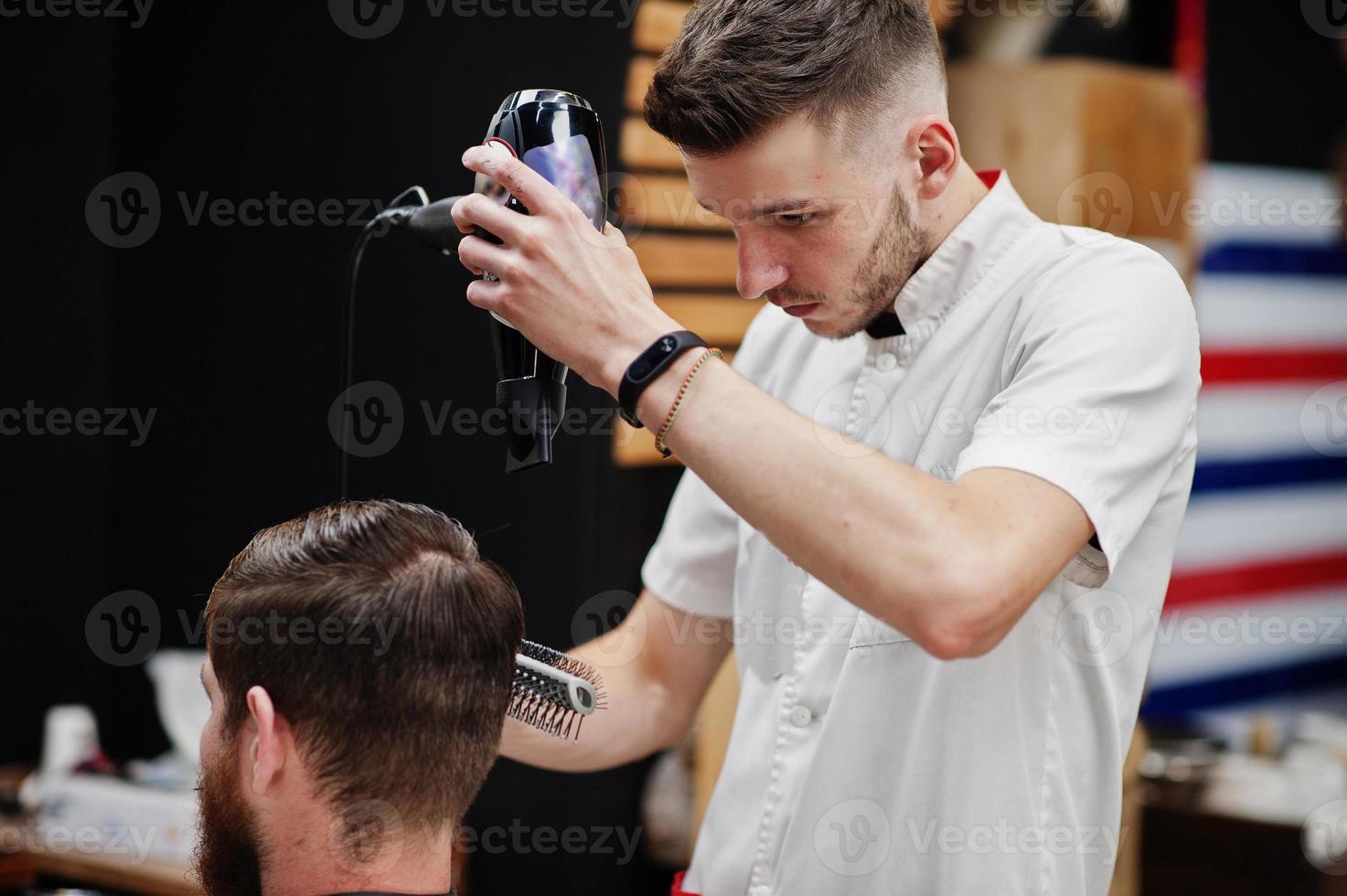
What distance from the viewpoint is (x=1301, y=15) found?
5.11 meters

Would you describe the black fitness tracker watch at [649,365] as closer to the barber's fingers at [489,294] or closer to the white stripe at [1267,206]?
the barber's fingers at [489,294]

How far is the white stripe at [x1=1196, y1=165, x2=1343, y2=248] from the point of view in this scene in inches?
188

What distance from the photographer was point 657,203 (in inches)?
123

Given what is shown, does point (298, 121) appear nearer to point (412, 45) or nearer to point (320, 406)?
point (412, 45)

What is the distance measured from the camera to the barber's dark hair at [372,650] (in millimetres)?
1270

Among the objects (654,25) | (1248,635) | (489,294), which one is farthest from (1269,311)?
(489,294)

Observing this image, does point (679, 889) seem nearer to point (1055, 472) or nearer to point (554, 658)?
point (554, 658)

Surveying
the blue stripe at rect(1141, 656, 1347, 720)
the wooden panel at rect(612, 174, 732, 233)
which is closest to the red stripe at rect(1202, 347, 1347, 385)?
the blue stripe at rect(1141, 656, 1347, 720)

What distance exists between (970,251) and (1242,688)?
13.4 ft

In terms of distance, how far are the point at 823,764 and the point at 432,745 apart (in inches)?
20.6

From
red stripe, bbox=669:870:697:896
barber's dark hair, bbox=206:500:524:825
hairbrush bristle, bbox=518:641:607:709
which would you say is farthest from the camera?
red stripe, bbox=669:870:697:896

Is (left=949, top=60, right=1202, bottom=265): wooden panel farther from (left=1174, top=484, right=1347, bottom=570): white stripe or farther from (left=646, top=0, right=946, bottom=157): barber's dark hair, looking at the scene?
(left=646, top=0, right=946, bottom=157): barber's dark hair

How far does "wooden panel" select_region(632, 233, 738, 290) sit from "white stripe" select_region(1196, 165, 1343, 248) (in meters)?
2.12

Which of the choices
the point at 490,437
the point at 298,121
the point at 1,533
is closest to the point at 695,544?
the point at 490,437
